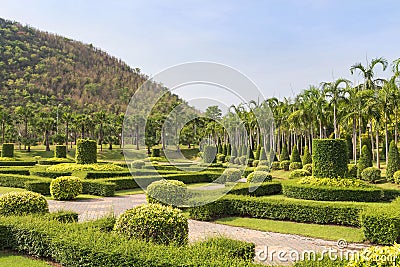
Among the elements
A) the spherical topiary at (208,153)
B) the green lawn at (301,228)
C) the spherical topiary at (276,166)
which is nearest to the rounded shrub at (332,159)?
the green lawn at (301,228)

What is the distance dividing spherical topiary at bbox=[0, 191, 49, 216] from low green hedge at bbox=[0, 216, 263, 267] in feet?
5.58

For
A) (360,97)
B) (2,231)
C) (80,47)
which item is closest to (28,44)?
(80,47)

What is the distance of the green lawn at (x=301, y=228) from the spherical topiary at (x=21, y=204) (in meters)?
4.89

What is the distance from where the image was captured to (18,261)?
6.57 m

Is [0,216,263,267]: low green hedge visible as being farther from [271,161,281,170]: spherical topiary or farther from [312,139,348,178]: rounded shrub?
[271,161,281,170]: spherical topiary

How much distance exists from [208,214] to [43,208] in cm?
455

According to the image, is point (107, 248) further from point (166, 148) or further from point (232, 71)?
point (166, 148)

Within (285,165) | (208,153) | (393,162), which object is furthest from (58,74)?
(393,162)

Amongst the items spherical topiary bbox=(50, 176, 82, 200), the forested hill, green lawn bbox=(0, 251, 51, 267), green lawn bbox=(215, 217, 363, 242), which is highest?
the forested hill

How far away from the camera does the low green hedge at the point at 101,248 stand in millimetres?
4930

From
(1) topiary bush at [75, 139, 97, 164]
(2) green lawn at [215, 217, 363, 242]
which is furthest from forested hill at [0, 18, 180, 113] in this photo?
(2) green lawn at [215, 217, 363, 242]

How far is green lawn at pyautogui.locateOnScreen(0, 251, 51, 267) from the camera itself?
20.7 feet

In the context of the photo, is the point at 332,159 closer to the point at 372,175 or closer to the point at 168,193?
the point at 168,193

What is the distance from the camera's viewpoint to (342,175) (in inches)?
544
